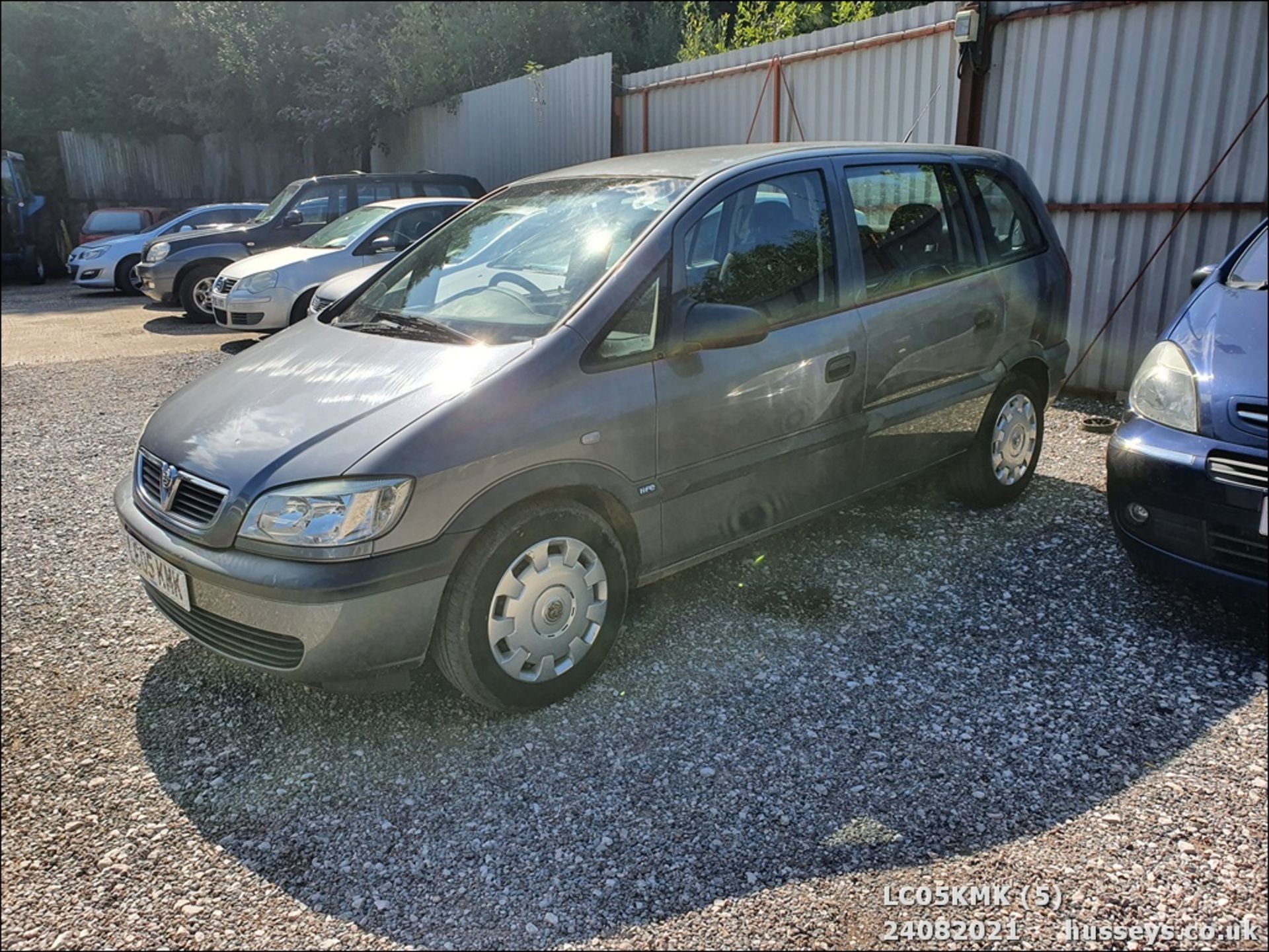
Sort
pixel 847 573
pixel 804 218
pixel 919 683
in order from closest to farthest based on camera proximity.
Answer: pixel 919 683, pixel 804 218, pixel 847 573

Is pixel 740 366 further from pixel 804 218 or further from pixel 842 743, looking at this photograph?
pixel 842 743

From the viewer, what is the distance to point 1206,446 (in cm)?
93

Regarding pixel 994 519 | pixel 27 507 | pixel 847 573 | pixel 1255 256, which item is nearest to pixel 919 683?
pixel 847 573

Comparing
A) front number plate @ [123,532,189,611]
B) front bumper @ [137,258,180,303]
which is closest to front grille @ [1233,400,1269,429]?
front number plate @ [123,532,189,611]

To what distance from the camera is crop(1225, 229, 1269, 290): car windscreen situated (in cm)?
62

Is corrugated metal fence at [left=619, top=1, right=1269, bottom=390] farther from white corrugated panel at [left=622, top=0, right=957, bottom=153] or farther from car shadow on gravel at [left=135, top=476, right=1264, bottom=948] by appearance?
car shadow on gravel at [left=135, top=476, right=1264, bottom=948]

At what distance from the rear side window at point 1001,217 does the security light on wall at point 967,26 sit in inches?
110

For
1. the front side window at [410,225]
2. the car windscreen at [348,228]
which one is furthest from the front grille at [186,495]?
the car windscreen at [348,228]

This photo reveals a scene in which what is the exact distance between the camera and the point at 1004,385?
4523 millimetres

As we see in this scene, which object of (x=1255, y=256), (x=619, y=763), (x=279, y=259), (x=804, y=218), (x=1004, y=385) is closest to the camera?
(x=1255, y=256)

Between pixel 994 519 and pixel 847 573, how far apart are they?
1.00 metres

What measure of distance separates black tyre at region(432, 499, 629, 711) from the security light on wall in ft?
18.1

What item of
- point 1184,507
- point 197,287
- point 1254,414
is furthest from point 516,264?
point 197,287

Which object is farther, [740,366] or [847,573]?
[847,573]
